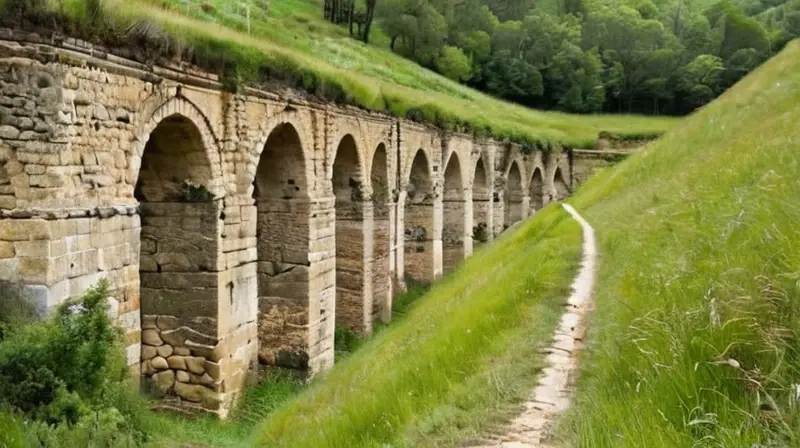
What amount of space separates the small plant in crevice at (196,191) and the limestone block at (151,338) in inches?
81.5

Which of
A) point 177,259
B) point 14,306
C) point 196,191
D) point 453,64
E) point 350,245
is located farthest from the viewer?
point 453,64

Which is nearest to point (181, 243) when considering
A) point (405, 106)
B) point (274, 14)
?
point (405, 106)

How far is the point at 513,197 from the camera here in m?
31.1

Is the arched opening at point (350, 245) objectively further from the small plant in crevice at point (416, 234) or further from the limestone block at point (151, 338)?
the limestone block at point (151, 338)

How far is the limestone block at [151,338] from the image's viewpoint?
10.2 meters

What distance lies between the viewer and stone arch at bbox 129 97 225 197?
8.44 metres

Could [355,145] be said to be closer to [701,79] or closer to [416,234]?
[416,234]

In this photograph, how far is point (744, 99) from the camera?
17984 mm

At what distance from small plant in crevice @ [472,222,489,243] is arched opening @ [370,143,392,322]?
9.31 m

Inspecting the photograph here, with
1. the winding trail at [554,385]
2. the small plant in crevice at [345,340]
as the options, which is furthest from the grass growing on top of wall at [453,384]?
the small plant in crevice at [345,340]

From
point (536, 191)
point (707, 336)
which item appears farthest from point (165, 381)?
point (536, 191)

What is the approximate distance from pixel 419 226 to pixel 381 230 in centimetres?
414

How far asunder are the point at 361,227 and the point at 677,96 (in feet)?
156

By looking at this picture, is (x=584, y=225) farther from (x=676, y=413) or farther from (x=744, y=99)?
(x=676, y=413)
